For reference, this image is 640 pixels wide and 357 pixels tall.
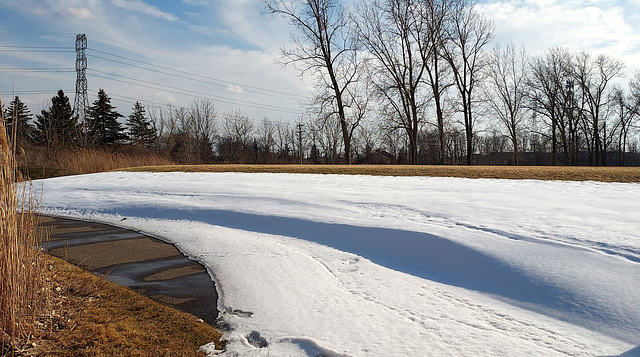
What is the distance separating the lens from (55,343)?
2.86m

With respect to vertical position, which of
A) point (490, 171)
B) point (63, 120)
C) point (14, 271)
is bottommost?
point (14, 271)

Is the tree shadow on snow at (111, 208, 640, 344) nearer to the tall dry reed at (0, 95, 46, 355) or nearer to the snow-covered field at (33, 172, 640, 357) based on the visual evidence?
the snow-covered field at (33, 172, 640, 357)

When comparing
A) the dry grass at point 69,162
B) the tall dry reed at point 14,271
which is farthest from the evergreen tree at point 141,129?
the tall dry reed at point 14,271

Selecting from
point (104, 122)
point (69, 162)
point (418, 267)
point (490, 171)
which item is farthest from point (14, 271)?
point (104, 122)

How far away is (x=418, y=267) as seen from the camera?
199 inches

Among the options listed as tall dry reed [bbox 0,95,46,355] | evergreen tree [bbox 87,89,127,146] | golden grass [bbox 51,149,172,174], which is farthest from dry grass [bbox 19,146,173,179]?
evergreen tree [bbox 87,89,127,146]

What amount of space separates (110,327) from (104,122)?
158ft

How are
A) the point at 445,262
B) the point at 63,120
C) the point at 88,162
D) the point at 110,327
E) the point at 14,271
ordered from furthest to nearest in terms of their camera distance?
the point at 63,120 → the point at 88,162 → the point at 445,262 → the point at 110,327 → the point at 14,271

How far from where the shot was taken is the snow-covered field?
3102 mm

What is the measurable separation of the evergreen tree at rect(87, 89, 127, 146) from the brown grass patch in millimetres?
45781

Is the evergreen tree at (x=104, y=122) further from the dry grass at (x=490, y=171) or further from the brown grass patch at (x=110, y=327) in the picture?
the brown grass patch at (x=110, y=327)

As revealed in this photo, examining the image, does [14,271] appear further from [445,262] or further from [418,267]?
[445,262]

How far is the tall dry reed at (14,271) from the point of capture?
2734 mm

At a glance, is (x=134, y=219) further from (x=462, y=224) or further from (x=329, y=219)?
(x=462, y=224)
